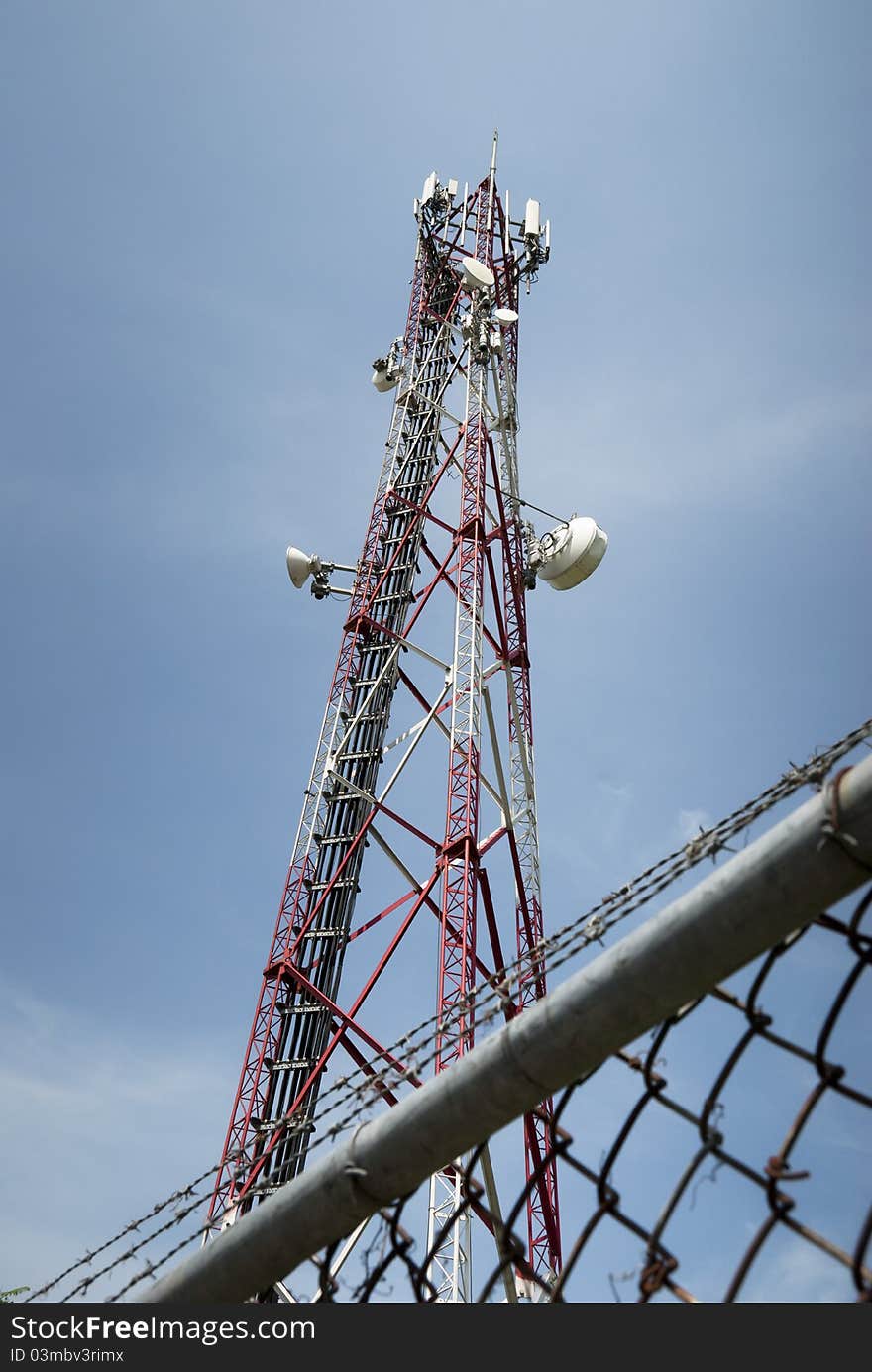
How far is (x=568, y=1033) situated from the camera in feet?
12.9

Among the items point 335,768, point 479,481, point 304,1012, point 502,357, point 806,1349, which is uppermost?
point 502,357

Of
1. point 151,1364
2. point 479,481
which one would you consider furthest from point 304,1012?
point 151,1364

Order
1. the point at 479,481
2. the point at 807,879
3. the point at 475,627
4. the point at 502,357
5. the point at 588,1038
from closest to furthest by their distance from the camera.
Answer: the point at 807,879, the point at 588,1038, the point at 475,627, the point at 479,481, the point at 502,357

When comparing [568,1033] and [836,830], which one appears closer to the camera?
[836,830]

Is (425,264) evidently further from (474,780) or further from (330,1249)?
(330,1249)

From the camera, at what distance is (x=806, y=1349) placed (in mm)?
3361

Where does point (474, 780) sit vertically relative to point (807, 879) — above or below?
above

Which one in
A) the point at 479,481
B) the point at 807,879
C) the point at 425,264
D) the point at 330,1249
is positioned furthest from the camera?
the point at 425,264

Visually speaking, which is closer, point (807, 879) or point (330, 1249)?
point (807, 879)

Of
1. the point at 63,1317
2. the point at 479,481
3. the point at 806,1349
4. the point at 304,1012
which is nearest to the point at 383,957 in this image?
the point at 304,1012

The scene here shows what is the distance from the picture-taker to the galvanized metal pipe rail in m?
3.58

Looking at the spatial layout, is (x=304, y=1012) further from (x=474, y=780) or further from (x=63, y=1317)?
(x=63, y=1317)

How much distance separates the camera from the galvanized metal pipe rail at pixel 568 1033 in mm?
3578

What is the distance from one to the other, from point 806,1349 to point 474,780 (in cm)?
2183
